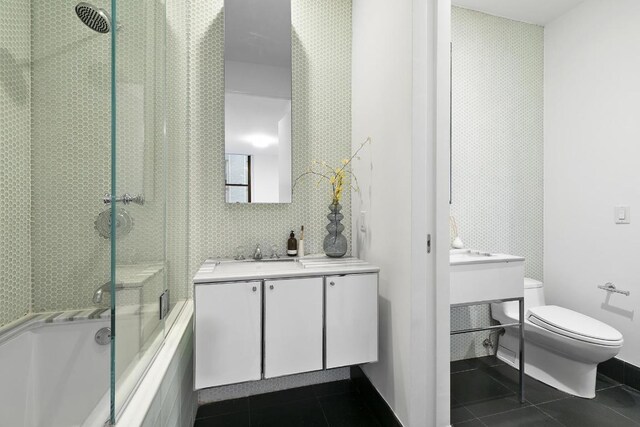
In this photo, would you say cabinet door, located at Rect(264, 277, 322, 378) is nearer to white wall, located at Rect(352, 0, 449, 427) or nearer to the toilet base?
white wall, located at Rect(352, 0, 449, 427)

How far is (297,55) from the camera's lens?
1989 millimetres

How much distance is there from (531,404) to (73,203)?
273 cm

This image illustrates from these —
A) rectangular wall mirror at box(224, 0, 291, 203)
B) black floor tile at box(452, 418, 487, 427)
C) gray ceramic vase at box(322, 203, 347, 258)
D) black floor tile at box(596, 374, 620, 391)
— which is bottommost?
black floor tile at box(596, 374, 620, 391)

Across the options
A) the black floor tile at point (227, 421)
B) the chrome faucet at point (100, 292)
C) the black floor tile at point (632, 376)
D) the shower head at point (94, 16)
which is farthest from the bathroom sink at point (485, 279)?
the shower head at point (94, 16)

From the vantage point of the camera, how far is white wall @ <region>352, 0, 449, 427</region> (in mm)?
1368

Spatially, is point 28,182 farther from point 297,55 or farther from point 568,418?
point 568,418

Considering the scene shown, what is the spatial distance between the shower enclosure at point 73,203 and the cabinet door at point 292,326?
48 centimetres

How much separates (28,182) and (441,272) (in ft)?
6.51

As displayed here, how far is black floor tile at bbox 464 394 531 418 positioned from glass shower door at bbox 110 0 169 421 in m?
1.71

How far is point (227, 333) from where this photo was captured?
139 cm

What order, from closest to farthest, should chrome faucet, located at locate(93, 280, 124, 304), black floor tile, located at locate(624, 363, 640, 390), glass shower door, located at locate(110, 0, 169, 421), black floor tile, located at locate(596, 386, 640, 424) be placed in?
glass shower door, located at locate(110, 0, 169, 421), chrome faucet, located at locate(93, 280, 124, 304), black floor tile, located at locate(596, 386, 640, 424), black floor tile, located at locate(624, 363, 640, 390)

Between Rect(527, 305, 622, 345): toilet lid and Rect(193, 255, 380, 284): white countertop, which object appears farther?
Rect(527, 305, 622, 345): toilet lid

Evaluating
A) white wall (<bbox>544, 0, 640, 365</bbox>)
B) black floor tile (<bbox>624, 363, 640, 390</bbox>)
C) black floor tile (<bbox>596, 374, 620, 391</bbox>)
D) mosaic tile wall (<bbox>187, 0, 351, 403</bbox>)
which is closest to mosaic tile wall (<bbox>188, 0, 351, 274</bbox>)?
mosaic tile wall (<bbox>187, 0, 351, 403</bbox>)

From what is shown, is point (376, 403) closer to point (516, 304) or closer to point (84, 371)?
point (516, 304)
